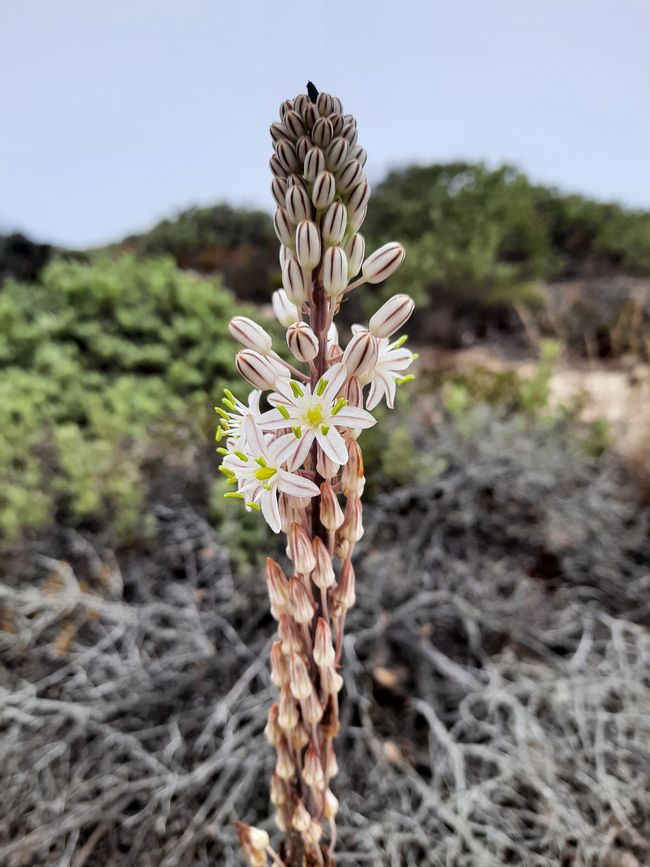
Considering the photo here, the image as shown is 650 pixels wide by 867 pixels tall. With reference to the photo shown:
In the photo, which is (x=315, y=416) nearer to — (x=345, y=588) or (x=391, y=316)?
(x=391, y=316)

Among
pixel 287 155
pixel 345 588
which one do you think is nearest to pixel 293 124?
pixel 287 155

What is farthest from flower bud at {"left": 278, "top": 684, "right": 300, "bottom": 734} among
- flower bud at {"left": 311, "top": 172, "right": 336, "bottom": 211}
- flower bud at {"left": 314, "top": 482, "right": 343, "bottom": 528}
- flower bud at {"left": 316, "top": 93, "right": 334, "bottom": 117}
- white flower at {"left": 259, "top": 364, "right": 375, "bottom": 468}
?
flower bud at {"left": 316, "top": 93, "right": 334, "bottom": 117}

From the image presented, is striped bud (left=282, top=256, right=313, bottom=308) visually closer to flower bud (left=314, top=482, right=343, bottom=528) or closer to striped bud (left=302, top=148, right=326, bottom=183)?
striped bud (left=302, top=148, right=326, bottom=183)

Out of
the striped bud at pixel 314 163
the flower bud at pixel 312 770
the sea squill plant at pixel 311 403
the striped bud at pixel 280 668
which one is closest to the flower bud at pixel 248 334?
the sea squill plant at pixel 311 403

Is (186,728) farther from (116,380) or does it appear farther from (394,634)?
(116,380)

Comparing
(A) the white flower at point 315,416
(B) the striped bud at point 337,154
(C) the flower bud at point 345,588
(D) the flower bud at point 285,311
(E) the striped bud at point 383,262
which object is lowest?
(C) the flower bud at point 345,588

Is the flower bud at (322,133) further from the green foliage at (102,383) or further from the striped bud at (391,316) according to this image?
the green foliage at (102,383)

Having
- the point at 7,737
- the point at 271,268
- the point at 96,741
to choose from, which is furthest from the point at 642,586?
the point at 271,268
